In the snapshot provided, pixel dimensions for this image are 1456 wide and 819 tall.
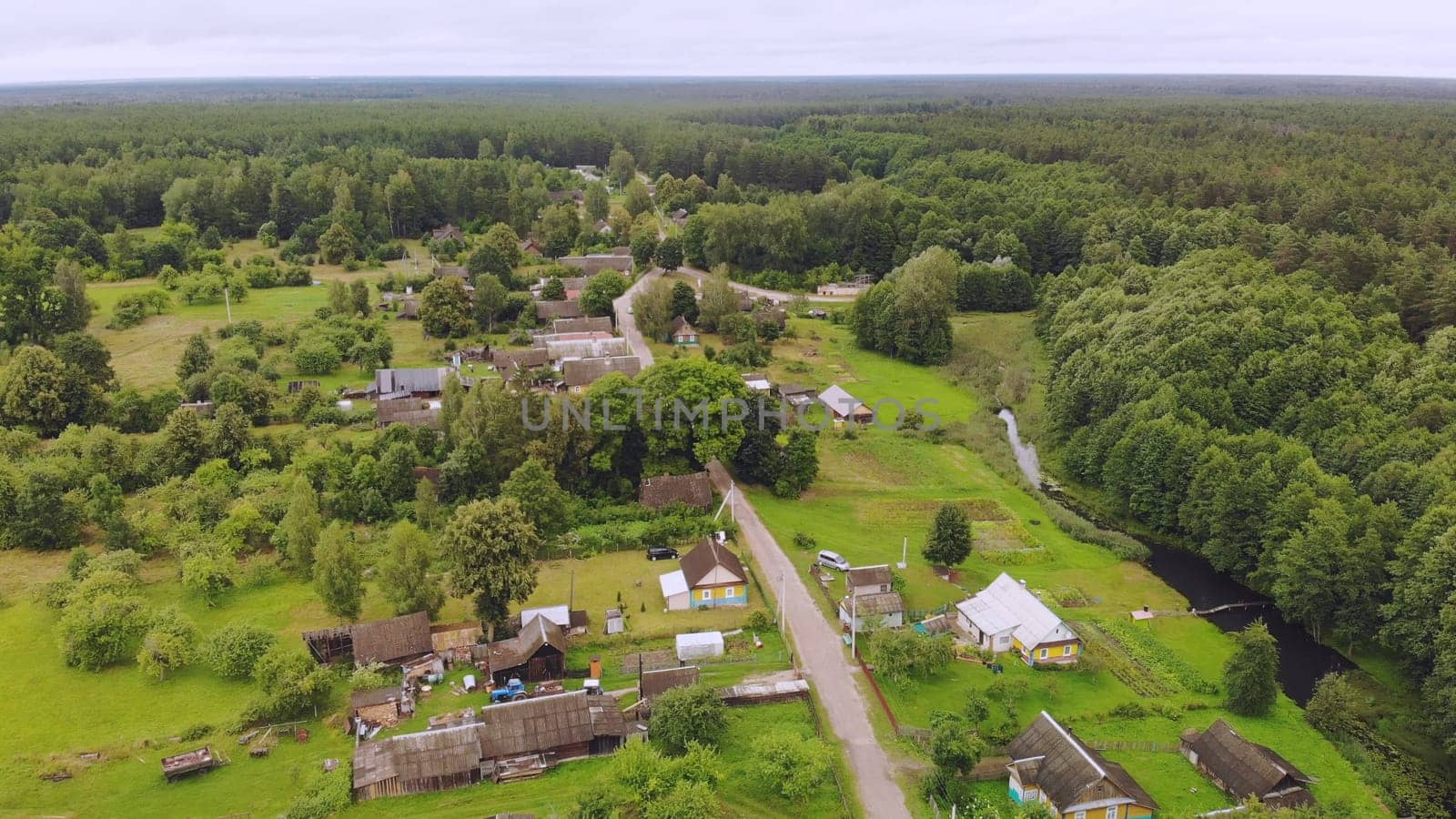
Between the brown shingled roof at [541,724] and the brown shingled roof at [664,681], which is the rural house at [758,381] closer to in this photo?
the brown shingled roof at [664,681]

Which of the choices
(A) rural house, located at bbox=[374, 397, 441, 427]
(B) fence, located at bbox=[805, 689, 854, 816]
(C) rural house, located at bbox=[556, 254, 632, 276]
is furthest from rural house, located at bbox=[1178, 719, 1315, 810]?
(C) rural house, located at bbox=[556, 254, 632, 276]

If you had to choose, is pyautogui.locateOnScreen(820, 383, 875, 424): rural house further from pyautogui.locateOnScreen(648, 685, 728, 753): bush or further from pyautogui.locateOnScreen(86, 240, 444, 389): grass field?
pyautogui.locateOnScreen(648, 685, 728, 753): bush

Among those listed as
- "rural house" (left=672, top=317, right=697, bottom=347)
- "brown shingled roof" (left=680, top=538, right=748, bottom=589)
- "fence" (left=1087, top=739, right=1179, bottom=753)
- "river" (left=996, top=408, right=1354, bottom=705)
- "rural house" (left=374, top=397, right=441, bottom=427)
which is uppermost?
"rural house" (left=672, top=317, right=697, bottom=347)

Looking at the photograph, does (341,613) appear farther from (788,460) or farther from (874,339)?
(874,339)

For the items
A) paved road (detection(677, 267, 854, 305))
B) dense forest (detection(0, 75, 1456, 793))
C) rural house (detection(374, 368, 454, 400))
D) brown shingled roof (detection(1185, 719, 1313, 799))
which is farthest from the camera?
paved road (detection(677, 267, 854, 305))

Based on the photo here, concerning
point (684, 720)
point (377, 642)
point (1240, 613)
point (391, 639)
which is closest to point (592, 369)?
point (391, 639)

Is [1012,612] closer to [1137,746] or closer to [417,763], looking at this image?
[1137,746]
